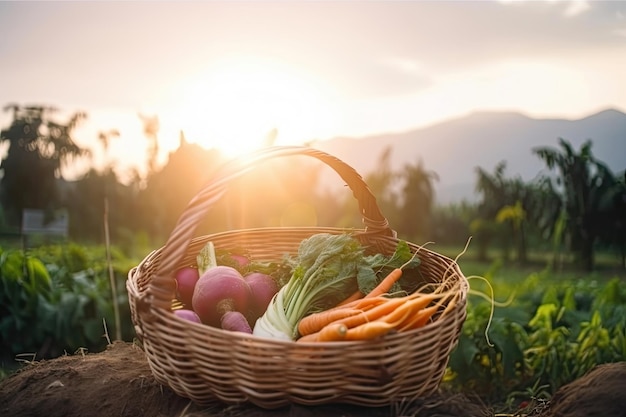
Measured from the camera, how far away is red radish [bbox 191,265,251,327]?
7.03 ft

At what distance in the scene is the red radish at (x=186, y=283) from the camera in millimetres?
2373

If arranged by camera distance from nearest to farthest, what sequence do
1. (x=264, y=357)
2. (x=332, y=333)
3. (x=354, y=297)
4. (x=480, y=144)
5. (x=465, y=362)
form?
(x=264, y=357) < (x=332, y=333) < (x=354, y=297) < (x=465, y=362) < (x=480, y=144)

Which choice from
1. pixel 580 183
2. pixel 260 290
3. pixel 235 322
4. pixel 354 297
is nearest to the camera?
pixel 235 322

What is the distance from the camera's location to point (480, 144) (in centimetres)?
916

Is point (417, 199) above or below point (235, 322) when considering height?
above

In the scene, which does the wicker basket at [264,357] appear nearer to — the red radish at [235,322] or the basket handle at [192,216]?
the basket handle at [192,216]

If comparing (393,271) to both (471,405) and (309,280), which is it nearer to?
(309,280)

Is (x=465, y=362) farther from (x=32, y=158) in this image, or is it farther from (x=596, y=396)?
(x=32, y=158)

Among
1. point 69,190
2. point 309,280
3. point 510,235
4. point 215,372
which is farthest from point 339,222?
point 215,372

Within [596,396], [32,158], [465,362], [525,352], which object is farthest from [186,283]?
[32,158]

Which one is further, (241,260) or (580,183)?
(580,183)

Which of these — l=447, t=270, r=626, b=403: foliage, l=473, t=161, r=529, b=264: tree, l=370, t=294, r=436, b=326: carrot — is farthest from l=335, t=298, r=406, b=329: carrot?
l=473, t=161, r=529, b=264: tree

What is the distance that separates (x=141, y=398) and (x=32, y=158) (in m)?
4.40

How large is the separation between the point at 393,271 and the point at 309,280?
11.7 inches
